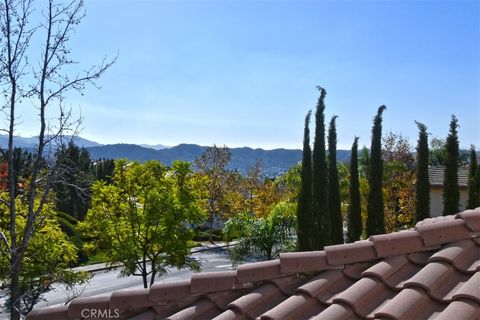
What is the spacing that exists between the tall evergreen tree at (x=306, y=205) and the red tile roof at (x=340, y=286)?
15.7 m

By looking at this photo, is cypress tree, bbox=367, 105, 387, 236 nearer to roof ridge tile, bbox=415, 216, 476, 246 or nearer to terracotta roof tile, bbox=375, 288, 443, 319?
roof ridge tile, bbox=415, 216, 476, 246

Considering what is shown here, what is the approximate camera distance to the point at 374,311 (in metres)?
2.80

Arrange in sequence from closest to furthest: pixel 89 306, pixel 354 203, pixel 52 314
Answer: pixel 89 306, pixel 52 314, pixel 354 203

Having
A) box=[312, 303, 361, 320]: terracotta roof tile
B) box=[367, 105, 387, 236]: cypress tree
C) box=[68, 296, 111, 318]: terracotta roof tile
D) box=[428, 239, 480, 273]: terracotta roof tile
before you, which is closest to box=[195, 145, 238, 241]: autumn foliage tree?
box=[367, 105, 387, 236]: cypress tree

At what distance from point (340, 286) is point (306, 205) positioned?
640 inches

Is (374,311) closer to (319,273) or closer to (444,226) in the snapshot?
(319,273)

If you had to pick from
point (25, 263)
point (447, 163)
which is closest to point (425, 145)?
point (447, 163)

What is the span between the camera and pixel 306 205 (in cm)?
1930

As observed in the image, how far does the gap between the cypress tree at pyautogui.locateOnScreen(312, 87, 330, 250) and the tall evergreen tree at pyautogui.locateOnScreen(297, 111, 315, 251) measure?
22cm

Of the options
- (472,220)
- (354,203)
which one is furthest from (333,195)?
(472,220)

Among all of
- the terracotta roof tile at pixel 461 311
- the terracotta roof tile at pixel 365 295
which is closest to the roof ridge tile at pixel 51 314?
the terracotta roof tile at pixel 365 295

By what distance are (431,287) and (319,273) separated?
0.85 metres

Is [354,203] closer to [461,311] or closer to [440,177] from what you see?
[440,177]

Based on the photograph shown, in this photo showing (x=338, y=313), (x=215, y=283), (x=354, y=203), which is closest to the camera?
(x=338, y=313)
